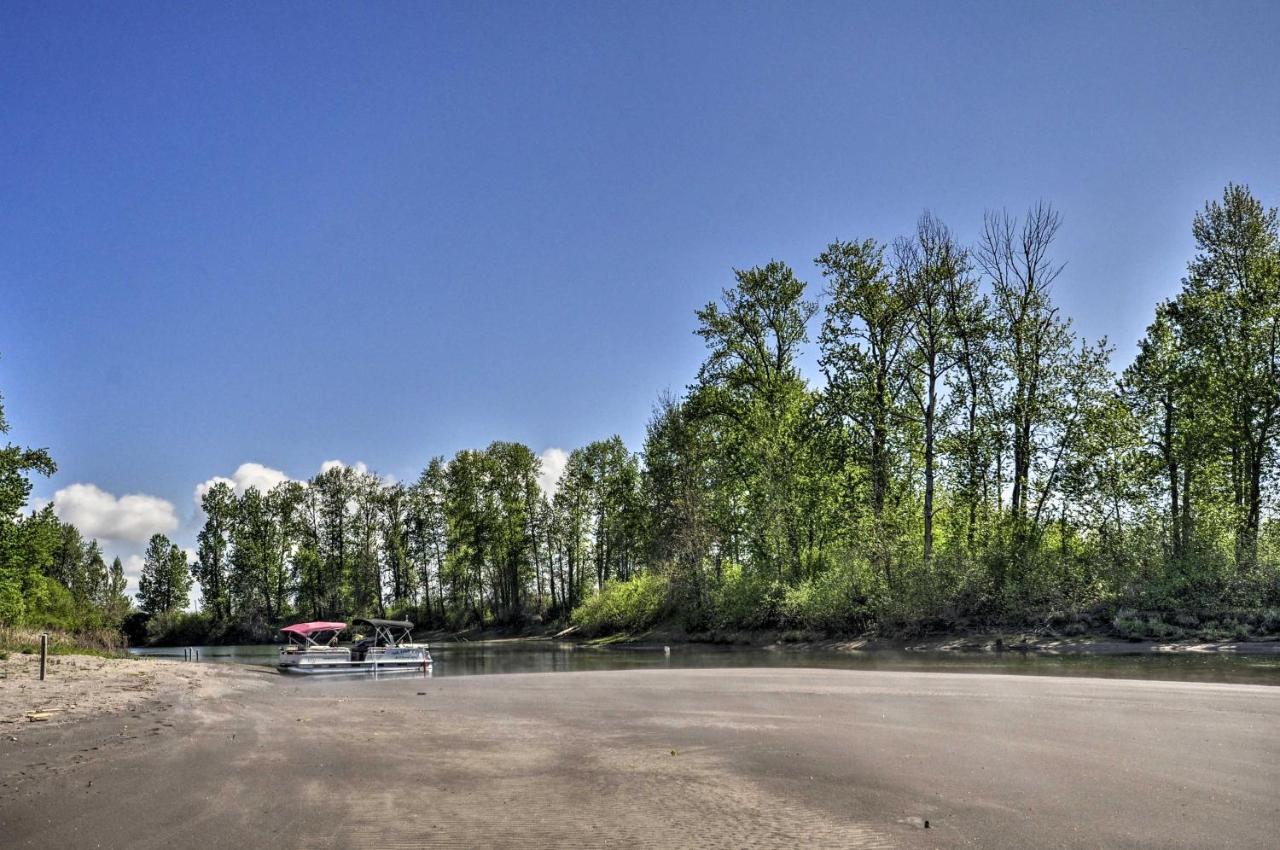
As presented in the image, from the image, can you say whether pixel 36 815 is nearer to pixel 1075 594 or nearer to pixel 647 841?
pixel 647 841

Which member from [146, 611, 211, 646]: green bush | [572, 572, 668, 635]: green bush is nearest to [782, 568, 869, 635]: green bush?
[572, 572, 668, 635]: green bush

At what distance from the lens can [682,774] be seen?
9211mm

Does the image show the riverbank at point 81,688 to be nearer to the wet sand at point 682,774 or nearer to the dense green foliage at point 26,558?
the wet sand at point 682,774

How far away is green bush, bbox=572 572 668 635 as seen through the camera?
54.4 metres

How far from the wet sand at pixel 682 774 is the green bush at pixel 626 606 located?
38390mm

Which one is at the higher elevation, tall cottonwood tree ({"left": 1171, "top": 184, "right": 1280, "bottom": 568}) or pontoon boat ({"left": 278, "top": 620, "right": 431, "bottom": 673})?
tall cottonwood tree ({"left": 1171, "top": 184, "right": 1280, "bottom": 568})

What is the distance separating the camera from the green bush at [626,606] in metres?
54.4

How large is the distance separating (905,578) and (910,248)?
52.6 feet

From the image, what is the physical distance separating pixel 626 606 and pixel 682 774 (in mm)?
48291

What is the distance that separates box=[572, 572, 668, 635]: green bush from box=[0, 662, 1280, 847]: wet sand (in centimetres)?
3839

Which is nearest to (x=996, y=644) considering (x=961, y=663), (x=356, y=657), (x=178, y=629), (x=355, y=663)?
(x=961, y=663)

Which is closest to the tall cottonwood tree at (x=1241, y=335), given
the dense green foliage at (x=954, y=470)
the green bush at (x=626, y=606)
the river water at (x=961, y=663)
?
the dense green foliage at (x=954, y=470)

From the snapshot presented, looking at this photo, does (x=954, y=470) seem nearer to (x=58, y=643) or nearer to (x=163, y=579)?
(x=58, y=643)

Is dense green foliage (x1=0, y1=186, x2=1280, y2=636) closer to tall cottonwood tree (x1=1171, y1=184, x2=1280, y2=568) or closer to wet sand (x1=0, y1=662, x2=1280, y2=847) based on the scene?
tall cottonwood tree (x1=1171, y1=184, x2=1280, y2=568)
